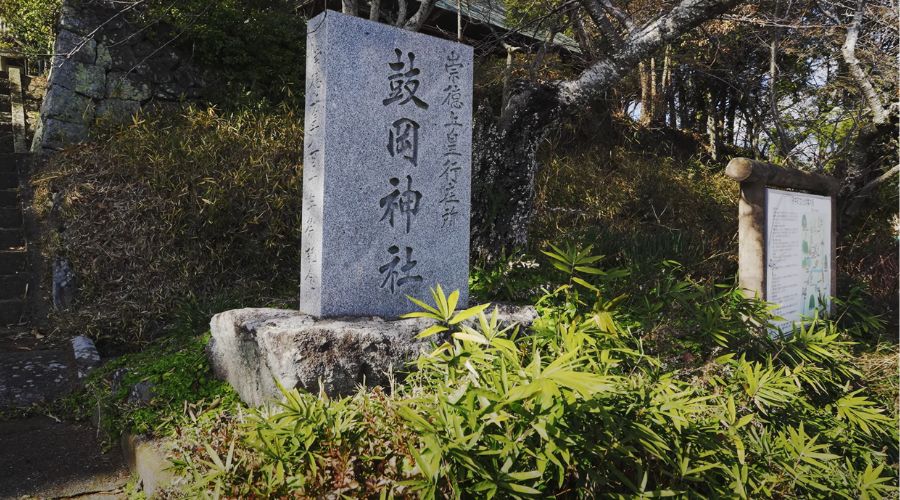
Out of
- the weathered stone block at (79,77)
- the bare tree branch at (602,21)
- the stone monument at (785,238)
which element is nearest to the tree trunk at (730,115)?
the stone monument at (785,238)

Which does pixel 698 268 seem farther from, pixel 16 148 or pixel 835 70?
pixel 16 148

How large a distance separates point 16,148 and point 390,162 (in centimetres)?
597

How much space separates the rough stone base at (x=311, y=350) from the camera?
2.85 meters

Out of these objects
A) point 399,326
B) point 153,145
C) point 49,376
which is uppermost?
point 153,145

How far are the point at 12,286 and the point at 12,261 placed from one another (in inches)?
12.0

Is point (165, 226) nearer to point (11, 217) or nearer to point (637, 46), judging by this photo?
point (11, 217)

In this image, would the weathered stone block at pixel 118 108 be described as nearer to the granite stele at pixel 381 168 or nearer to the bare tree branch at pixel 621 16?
the granite stele at pixel 381 168

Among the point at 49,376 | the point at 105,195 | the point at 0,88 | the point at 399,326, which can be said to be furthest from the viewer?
the point at 0,88

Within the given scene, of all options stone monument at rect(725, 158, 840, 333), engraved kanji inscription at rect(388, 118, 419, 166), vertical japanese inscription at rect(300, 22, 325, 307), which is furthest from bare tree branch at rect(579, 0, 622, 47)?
vertical japanese inscription at rect(300, 22, 325, 307)

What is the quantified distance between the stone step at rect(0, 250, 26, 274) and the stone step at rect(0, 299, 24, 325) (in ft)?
1.22

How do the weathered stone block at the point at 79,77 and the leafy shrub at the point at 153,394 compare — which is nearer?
the leafy shrub at the point at 153,394

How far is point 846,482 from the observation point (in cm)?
222

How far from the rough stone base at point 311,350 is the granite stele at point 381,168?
11.1 inches

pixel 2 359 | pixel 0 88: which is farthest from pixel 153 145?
pixel 0 88
